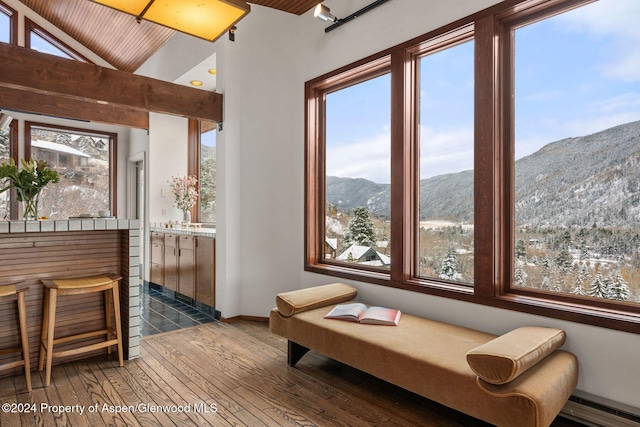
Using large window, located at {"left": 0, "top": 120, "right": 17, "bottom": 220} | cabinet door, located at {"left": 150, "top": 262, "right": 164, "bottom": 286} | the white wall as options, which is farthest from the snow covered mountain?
large window, located at {"left": 0, "top": 120, "right": 17, "bottom": 220}

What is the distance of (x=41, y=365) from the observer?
110 inches

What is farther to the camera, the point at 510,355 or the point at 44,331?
the point at 44,331

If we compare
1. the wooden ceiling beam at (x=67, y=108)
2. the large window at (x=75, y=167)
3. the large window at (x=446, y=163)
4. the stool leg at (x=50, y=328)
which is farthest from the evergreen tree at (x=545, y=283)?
the large window at (x=75, y=167)

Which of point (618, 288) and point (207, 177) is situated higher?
point (207, 177)

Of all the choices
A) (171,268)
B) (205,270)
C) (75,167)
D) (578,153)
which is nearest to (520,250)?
(578,153)

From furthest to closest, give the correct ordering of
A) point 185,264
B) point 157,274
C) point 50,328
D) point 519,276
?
point 157,274 → point 185,264 → point 50,328 → point 519,276

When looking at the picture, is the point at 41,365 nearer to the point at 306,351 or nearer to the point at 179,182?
the point at 306,351

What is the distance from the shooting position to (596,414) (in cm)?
208

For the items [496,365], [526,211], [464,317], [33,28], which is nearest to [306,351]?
[464,317]

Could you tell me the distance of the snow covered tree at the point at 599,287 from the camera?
214cm

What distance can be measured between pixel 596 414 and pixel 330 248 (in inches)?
91.1

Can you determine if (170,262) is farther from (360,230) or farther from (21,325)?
(360,230)

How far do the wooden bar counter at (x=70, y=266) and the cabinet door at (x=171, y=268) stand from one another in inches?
71.5

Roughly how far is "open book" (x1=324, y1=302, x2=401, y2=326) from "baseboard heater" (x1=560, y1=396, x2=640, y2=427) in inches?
41.8
